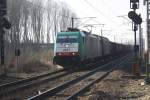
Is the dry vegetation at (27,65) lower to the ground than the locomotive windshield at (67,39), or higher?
lower

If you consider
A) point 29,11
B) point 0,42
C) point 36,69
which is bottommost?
point 36,69

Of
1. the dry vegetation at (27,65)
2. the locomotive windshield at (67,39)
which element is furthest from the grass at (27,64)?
the locomotive windshield at (67,39)

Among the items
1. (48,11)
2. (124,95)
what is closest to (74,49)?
(124,95)

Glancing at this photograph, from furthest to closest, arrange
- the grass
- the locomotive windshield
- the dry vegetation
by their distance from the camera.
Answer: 1. the locomotive windshield
2. the grass
3. the dry vegetation

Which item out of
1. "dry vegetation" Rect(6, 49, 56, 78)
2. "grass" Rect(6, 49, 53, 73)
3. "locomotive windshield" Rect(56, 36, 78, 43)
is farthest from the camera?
"locomotive windshield" Rect(56, 36, 78, 43)

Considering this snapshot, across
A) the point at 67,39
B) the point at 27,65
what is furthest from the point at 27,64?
the point at 67,39

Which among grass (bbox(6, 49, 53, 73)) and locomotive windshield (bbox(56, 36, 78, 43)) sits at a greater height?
locomotive windshield (bbox(56, 36, 78, 43))

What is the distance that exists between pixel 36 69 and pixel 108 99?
1948cm

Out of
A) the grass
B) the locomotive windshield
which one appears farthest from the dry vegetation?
the locomotive windshield

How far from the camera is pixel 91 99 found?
42.4 feet

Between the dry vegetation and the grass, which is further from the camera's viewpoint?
the grass

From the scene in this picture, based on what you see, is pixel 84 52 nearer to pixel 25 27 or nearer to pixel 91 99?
pixel 91 99

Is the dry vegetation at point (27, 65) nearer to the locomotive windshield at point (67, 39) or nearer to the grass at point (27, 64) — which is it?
the grass at point (27, 64)

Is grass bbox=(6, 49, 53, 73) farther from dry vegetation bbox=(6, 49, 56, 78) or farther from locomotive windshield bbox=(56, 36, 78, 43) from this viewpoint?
locomotive windshield bbox=(56, 36, 78, 43)
